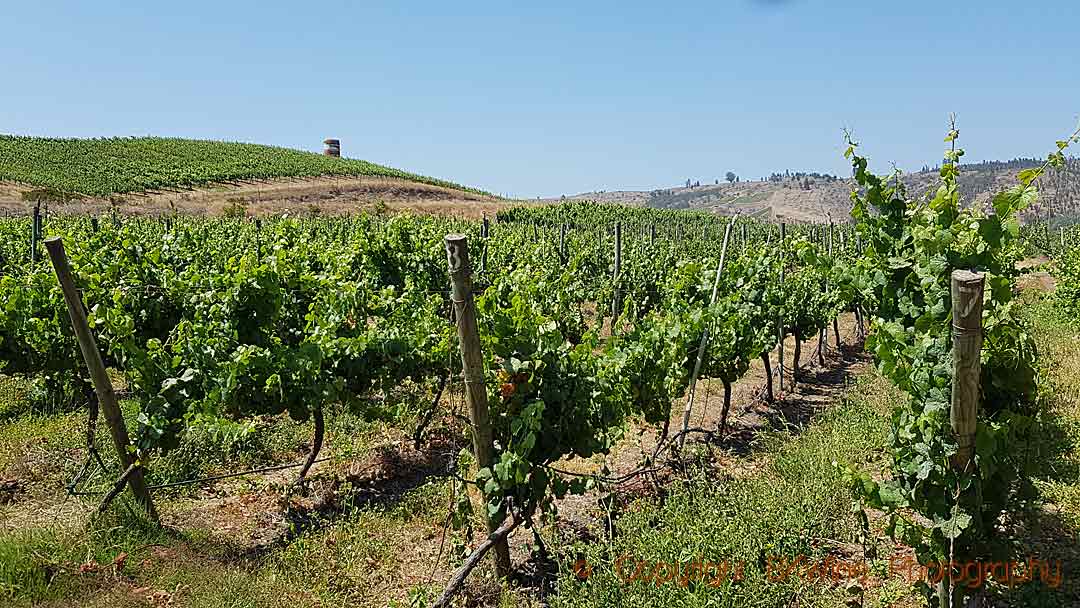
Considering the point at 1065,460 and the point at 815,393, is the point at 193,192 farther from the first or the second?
the point at 1065,460

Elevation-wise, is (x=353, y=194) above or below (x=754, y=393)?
above

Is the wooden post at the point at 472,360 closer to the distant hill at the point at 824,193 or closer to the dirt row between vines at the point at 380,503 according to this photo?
the dirt row between vines at the point at 380,503

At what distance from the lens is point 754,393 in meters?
9.53

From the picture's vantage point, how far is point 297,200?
4322cm

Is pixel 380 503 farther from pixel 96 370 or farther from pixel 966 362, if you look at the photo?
pixel 966 362

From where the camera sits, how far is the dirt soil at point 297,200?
36281 millimetres

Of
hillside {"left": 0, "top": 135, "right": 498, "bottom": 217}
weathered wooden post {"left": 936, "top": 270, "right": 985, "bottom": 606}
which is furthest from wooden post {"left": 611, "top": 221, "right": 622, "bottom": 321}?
hillside {"left": 0, "top": 135, "right": 498, "bottom": 217}

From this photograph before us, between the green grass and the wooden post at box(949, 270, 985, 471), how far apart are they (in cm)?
4334

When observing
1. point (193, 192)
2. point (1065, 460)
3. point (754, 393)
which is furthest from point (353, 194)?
point (1065, 460)

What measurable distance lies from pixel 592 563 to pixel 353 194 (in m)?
45.9

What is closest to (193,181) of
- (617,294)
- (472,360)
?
(617,294)

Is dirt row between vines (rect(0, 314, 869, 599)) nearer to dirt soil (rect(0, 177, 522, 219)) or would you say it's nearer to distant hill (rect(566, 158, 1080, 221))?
dirt soil (rect(0, 177, 522, 219))

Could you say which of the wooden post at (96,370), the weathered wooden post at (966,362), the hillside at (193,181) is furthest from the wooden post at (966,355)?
the hillside at (193,181)

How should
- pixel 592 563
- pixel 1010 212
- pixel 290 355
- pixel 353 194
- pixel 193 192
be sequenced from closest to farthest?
pixel 1010 212, pixel 592 563, pixel 290 355, pixel 193 192, pixel 353 194
